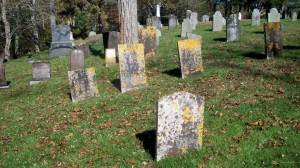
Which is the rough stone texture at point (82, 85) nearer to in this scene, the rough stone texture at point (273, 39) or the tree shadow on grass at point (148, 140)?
the tree shadow on grass at point (148, 140)

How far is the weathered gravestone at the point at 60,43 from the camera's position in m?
22.5

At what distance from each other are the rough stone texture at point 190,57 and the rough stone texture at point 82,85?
309 cm

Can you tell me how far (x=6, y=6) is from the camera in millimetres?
26422

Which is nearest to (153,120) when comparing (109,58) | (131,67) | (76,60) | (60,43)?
(131,67)

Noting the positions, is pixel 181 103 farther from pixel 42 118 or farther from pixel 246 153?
pixel 42 118

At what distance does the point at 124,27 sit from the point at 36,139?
328 inches

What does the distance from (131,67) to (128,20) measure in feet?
14.7

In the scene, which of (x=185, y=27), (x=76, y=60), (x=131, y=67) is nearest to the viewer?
(x=131, y=67)

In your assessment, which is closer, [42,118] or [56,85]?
[42,118]

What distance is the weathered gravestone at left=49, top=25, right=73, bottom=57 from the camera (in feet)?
73.7

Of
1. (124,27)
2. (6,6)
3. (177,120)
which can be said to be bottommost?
(177,120)

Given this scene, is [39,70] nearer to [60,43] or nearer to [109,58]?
[109,58]

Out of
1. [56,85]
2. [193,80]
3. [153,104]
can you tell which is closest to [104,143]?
[153,104]

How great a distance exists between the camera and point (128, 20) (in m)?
14.5
